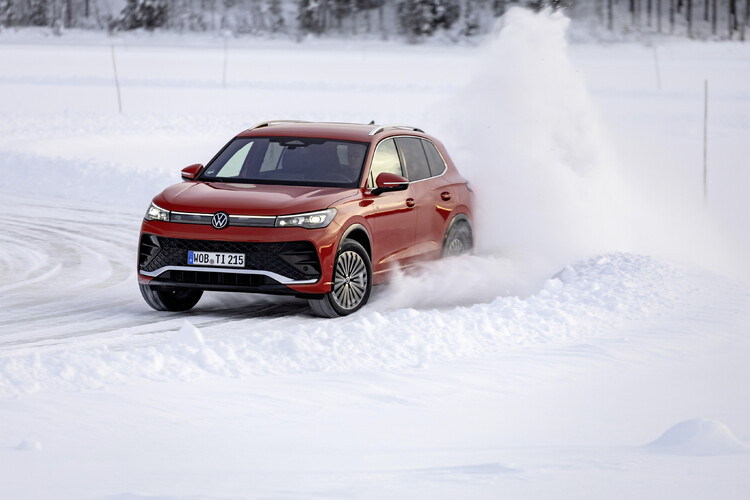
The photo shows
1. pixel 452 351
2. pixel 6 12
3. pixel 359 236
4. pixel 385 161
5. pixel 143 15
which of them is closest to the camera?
pixel 452 351

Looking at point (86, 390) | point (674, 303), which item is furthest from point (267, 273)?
point (674, 303)

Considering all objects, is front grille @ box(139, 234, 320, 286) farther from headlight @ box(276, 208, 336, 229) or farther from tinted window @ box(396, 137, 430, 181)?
tinted window @ box(396, 137, 430, 181)

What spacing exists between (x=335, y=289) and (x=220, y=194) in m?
1.23

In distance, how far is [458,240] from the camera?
12227 mm

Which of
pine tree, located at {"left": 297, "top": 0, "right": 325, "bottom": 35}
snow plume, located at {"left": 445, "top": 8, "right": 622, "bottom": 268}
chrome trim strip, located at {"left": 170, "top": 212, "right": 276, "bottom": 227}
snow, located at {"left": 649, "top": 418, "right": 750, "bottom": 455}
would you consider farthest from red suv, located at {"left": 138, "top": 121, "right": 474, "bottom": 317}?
pine tree, located at {"left": 297, "top": 0, "right": 325, "bottom": 35}

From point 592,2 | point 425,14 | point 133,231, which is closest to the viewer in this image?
point 133,231

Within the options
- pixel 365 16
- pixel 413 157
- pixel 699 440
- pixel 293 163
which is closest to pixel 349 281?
pixel 293 163

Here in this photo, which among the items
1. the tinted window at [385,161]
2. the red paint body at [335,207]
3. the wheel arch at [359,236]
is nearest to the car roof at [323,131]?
the red paint body at [335,207]

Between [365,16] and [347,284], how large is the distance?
116 m

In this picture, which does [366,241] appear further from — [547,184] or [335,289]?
[547,184]

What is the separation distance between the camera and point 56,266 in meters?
13.0

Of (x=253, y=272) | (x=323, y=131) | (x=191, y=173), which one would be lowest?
(x=253, y=272)

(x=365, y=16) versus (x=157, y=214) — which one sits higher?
(x=157, y=214)

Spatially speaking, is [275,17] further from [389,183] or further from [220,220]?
[220,220]
